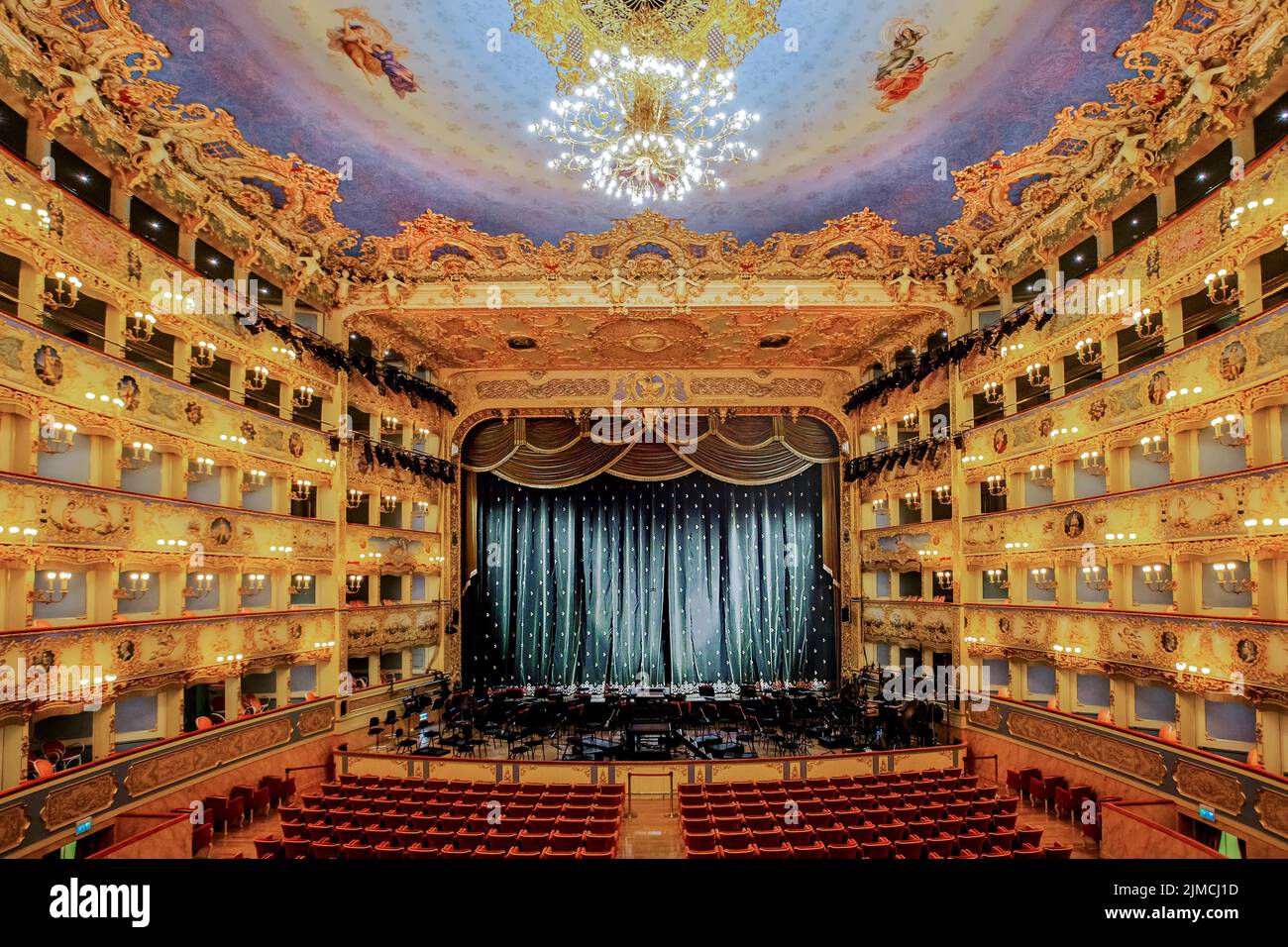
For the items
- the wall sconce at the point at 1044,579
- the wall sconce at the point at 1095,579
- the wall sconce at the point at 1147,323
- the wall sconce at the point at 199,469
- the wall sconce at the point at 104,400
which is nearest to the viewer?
the wall sconce at the point at 104,400

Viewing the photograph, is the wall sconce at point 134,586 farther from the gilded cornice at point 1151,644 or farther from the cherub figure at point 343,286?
the gilded cornice at point 1151,644

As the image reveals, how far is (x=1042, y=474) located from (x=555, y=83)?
43.2 feet

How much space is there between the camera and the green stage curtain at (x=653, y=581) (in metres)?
26.9

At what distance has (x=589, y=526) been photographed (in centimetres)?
2825

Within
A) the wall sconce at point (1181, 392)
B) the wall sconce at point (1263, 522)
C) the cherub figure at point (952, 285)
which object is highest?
the cherub figure at point (952, 285)

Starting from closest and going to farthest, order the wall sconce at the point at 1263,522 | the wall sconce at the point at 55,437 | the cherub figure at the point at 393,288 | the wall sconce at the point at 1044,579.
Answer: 1. the wall sconce at the point at 1263,522
2. the wall sconce at the point at 55,437
3. the wall sconce at the point at 1044,579
4. the cherub figure at the point at 393,288

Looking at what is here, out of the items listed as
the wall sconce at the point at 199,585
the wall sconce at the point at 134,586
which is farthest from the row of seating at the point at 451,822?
the wall sconce at the point at 134,586

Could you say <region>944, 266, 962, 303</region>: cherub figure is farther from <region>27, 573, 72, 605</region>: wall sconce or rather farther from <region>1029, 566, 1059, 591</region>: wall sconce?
<region>27, 573, 72, 605</region>: wall sconce

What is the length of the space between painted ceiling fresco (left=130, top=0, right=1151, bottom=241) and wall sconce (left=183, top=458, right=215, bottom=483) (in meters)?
6.40

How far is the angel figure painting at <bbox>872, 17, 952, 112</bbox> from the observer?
38.2 ft

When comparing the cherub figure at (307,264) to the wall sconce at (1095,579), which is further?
the cherub figure at (307,264)

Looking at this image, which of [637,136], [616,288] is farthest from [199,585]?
[637,136]

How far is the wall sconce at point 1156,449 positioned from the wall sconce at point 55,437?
1843cm

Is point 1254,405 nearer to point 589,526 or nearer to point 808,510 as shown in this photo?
point 808,510
